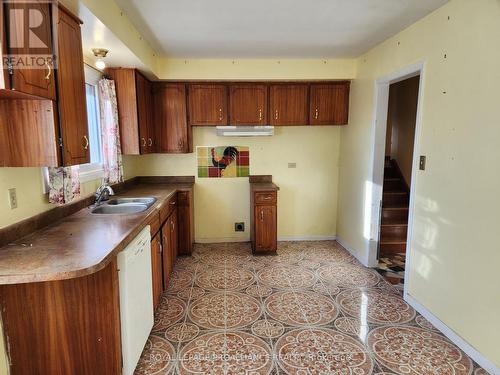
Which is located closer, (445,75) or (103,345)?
(103,345)

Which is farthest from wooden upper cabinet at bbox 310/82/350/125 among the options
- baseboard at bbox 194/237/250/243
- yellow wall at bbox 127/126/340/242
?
baseboard at bbox 194/237/250/243

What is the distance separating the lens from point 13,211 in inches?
69.8

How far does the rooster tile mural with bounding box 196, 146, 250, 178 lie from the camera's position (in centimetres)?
431

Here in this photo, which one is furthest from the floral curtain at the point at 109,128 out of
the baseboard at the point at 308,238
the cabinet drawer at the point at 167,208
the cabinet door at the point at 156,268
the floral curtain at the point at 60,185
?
the baseboard at the point at 308,238

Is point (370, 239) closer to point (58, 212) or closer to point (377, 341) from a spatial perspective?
point (377, 341)

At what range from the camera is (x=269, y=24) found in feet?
8.72

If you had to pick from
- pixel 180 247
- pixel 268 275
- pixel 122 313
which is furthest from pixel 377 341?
pixel 180 247

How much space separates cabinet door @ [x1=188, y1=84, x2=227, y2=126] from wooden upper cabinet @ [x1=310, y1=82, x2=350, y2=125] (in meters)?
1.22

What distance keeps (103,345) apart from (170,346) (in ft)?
A: 2.14

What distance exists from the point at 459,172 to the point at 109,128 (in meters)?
3.16

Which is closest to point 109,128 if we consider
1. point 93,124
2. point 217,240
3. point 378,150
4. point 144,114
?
point 93,124

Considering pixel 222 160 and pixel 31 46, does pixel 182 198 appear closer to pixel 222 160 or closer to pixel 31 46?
pixel 222 160

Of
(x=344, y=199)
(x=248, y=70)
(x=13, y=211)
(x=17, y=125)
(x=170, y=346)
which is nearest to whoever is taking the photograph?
(x=17, y=125)

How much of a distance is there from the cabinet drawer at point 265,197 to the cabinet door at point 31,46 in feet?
8.48
